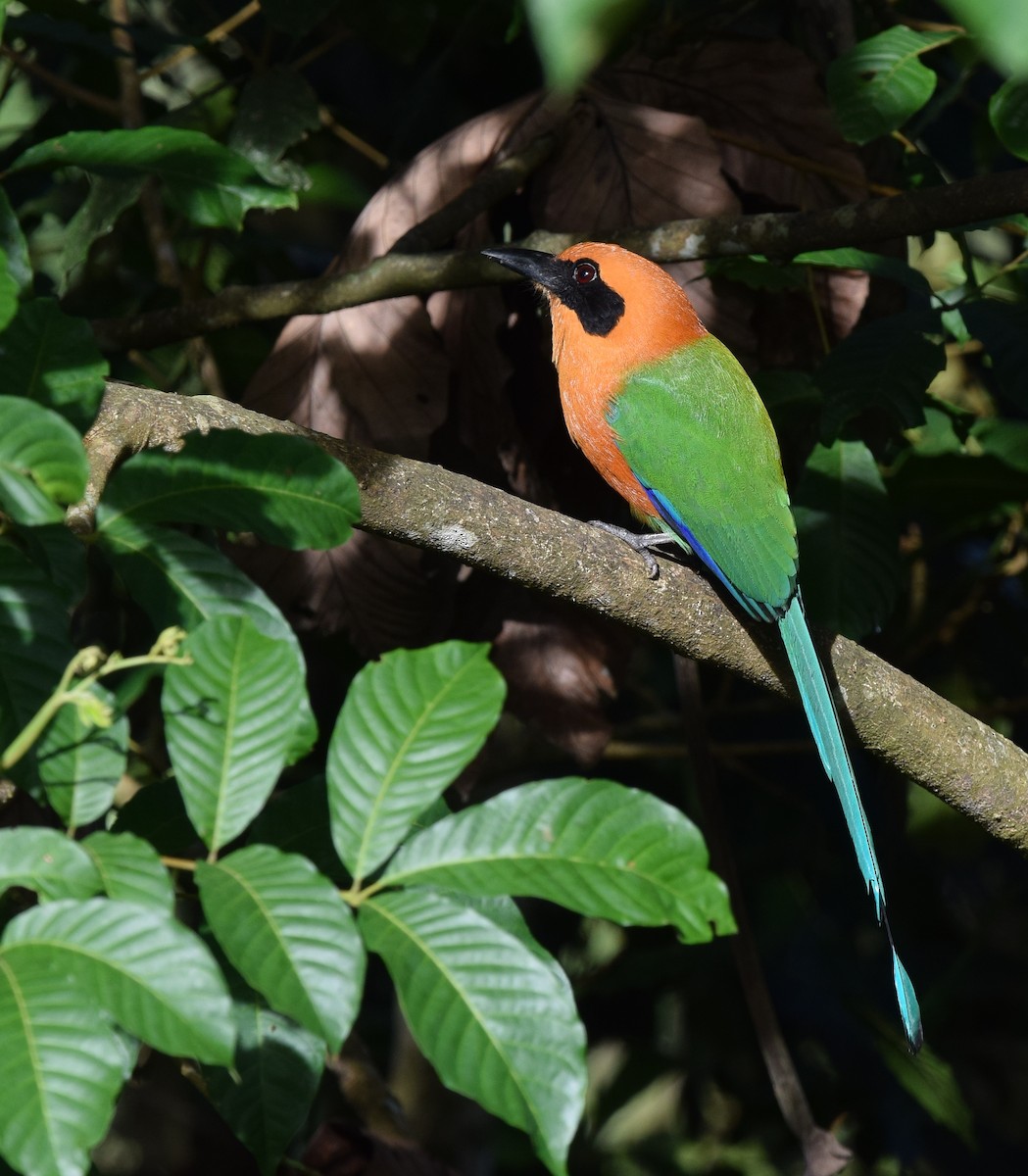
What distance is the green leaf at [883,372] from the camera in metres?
2.39

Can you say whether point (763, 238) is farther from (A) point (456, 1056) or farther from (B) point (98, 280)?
(B) point (98, 280)

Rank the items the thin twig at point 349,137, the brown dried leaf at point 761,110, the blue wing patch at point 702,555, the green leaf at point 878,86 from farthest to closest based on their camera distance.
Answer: the thin twig at point 349,137 < the brown dried leaf at point 761,110 < the green leaf at point 878,86 < the blue wing patch at point 702,555

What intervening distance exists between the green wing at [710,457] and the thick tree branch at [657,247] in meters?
0.41

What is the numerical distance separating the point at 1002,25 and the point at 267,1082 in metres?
1.27

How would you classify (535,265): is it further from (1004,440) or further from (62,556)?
(62,556)

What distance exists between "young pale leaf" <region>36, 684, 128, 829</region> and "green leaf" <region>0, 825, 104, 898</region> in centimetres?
12

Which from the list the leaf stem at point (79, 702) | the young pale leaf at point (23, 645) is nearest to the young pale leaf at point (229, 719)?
the leaf stem at point (79, 702)

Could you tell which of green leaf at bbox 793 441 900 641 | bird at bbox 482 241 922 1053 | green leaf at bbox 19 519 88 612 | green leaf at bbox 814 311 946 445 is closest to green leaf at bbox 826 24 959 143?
green leaf at bbox 814 311 946 445

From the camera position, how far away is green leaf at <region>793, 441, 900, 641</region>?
2.62m

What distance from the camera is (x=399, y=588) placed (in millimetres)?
2570

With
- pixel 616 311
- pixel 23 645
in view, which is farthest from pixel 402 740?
pixel 616 311

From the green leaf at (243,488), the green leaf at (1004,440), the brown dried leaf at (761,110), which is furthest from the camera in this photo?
the green leaf at (1004,440)

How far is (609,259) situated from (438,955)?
217cm

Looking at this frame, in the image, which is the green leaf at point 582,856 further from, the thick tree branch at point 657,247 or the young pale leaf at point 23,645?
the thick tree branch at point 657,247
